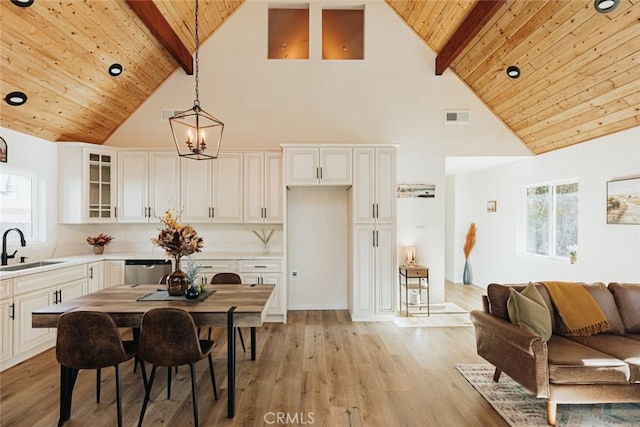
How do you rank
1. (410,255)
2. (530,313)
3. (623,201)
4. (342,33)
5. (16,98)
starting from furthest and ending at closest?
(342,33), (410,255), (623,201), (16,98), (530,313)

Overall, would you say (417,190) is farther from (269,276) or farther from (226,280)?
(226,280)

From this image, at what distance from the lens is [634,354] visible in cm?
248

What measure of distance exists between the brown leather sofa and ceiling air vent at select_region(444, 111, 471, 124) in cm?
335

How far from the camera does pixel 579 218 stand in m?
4.74

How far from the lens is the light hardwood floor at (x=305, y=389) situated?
2502mm

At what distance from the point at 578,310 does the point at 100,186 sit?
5.87 m

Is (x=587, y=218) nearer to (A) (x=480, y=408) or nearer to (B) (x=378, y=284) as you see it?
(B) (x=378, y=284)

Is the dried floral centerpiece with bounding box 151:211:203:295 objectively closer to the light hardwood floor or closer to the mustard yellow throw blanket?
the light hardwood floor

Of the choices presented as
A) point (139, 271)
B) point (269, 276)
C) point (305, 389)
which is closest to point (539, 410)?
point (305, 389)

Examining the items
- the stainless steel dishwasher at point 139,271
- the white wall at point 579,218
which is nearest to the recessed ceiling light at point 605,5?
the white wall at point 579,218

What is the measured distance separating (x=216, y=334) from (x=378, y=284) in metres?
2.29

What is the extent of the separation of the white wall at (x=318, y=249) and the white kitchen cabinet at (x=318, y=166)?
56 centimetres

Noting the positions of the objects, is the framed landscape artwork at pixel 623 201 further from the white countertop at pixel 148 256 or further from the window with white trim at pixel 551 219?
the white countertop at pixel 148 256

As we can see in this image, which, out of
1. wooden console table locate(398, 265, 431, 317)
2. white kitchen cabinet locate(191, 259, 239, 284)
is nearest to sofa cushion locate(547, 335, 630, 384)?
wooden console table locate(398, 265, 431, 317)
